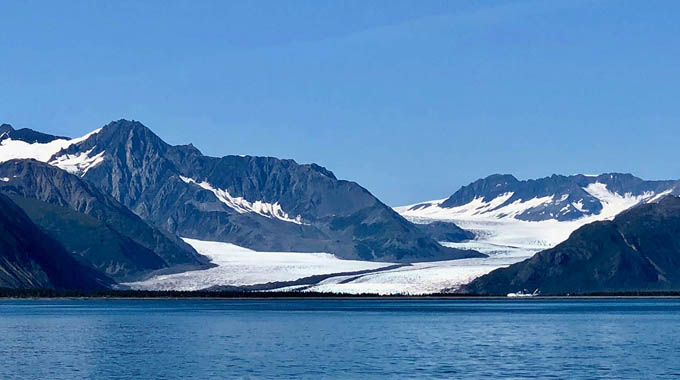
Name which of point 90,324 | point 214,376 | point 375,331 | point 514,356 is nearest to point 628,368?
point 514,356

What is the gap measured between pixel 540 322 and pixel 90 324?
6848cm

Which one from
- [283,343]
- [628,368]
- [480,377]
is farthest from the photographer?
[283,343]

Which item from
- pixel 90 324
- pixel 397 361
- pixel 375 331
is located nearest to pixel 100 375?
pixel 397 361

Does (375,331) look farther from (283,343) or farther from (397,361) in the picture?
(397,361)

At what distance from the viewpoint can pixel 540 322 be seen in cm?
19912

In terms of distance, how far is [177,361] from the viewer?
12300cm

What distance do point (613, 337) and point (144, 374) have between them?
218ft

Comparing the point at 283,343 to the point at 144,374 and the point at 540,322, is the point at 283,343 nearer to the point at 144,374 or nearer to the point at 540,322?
the point at 144,374

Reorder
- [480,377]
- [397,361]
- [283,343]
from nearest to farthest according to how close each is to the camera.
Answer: [480,377]
[397,361]
[283,343]

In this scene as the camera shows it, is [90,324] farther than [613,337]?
Yes

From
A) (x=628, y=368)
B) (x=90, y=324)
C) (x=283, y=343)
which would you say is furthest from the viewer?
(x=90, y=324)

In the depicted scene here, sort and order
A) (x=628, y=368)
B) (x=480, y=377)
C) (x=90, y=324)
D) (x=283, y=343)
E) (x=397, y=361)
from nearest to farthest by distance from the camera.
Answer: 1. (x=480, y=377)
2. (x=628, y=368)
3. (x=397, y=361)
4. (x=283, y=343)
5. (x=90, y=324)

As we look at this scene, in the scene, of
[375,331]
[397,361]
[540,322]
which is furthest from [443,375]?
[540,322]

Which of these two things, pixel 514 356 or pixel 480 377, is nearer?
pixel 480 377
